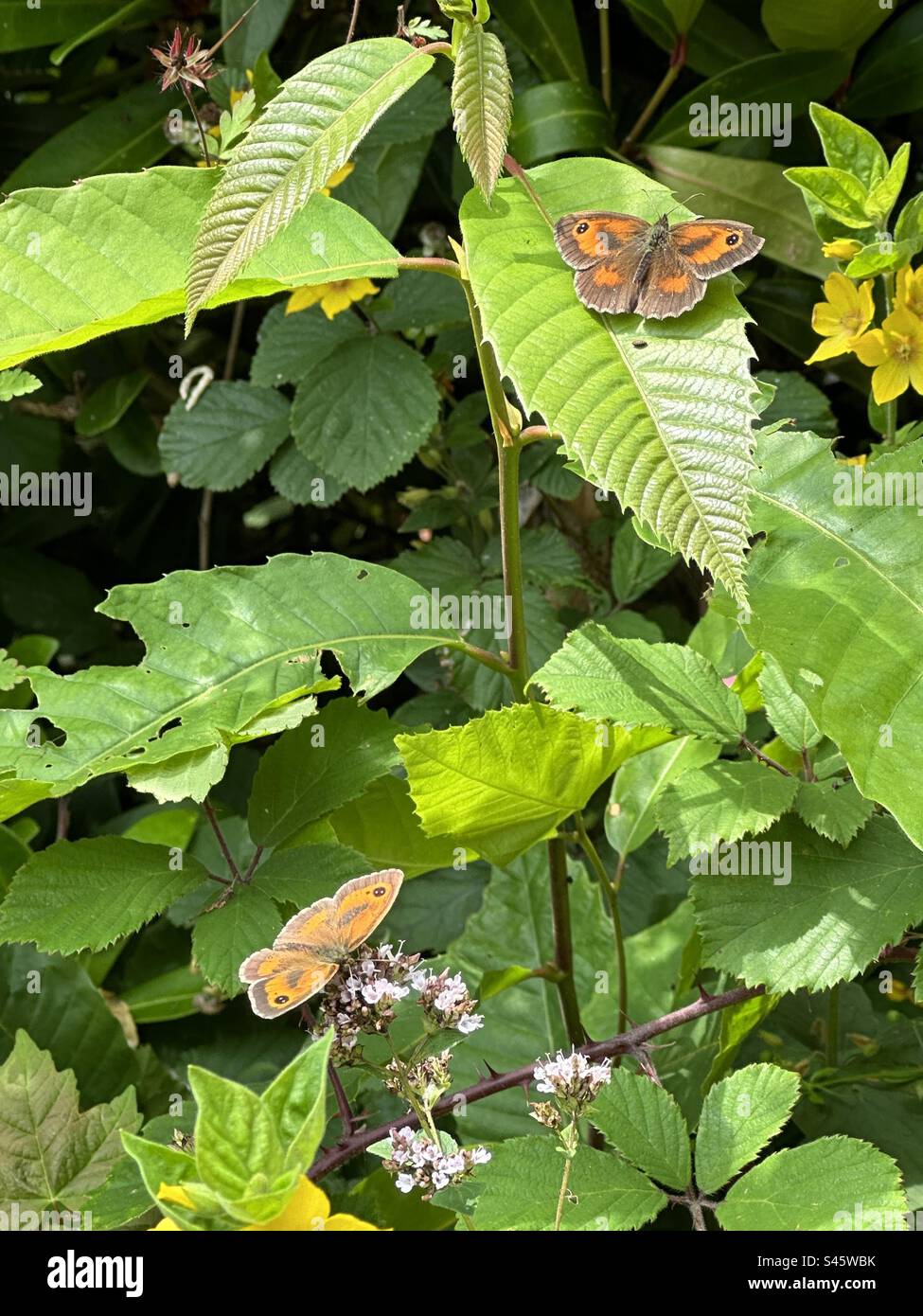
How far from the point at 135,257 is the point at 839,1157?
2.57ft

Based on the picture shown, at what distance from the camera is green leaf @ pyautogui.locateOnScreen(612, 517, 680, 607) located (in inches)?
58.0

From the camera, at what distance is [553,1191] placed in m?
0.76

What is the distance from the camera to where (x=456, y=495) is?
1573mm

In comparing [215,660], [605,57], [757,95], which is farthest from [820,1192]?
[605,57]

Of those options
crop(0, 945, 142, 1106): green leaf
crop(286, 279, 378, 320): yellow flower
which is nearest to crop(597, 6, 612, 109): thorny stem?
crop(286, 279, 378, 320): yellow flower

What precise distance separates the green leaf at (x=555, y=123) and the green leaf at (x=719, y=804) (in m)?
0.81

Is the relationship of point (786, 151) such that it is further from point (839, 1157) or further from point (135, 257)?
point (839, 1157)

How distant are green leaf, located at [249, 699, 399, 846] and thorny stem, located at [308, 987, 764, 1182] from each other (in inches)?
10.0

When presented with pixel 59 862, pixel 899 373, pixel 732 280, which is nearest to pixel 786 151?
pixel 899 373

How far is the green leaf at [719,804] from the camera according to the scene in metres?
0.90

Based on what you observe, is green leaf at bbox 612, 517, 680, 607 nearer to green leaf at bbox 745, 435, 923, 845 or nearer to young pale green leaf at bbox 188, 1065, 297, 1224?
green leaf at bbox 745, 435, 923, 845

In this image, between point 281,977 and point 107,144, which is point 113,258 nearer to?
point 281,977

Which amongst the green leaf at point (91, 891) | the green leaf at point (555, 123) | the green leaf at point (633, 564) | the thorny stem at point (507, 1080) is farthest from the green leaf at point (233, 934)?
the green leaf at point (555, 123)
